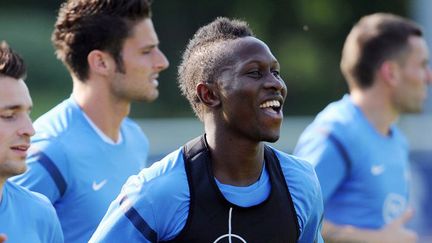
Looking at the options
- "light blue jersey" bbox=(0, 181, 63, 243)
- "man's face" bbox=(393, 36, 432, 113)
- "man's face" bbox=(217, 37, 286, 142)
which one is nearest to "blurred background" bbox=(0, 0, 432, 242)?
"man's face" bbox=(393, 36, 432, 113)

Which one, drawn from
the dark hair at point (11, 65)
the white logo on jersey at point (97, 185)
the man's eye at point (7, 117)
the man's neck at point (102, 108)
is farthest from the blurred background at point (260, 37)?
the man's eye at point (7, 117)

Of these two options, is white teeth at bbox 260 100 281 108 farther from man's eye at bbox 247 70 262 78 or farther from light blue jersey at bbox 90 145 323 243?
light blue jersey at bbox 90 145 323 243

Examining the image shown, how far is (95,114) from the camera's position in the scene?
6469 millimetres

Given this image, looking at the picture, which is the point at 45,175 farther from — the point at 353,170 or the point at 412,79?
the point at 412,79

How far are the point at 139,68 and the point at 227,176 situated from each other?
195cm

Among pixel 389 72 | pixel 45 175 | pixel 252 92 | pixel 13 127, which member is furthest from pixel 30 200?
pixel 389 72

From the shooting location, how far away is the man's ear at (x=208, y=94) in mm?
4867

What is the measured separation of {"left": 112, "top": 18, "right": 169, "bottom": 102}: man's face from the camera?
6.60 meters

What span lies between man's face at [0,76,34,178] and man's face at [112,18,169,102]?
1.24 m

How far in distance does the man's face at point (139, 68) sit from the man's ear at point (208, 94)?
5.62 ft

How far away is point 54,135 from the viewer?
239 inches

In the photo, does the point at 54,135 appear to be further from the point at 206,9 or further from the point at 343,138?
the point at 206,9

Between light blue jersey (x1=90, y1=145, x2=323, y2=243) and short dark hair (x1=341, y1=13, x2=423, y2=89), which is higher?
light blue jersey (x1=90, y1=145, x2=323, y2=243)

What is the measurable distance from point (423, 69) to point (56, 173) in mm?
3390
